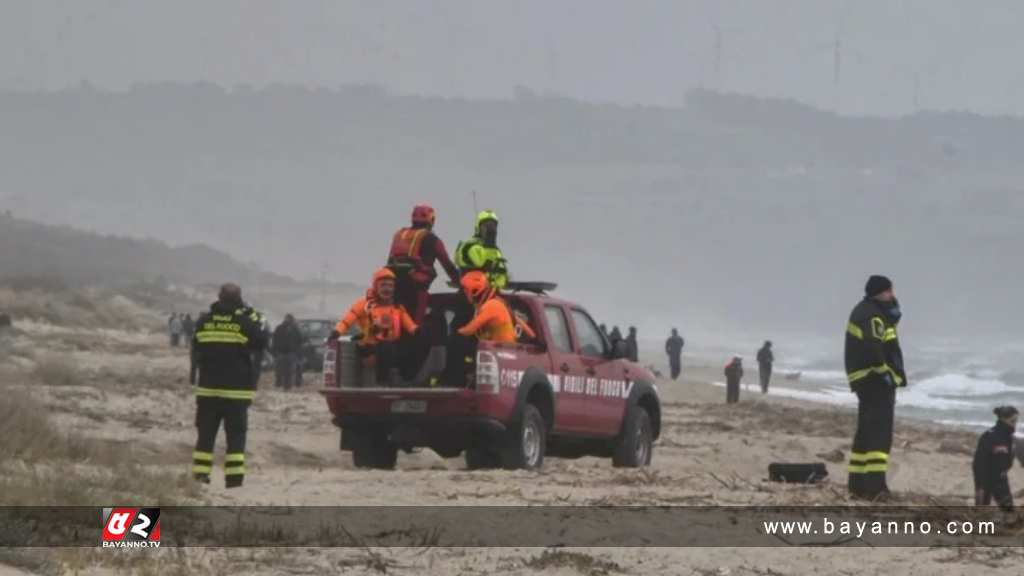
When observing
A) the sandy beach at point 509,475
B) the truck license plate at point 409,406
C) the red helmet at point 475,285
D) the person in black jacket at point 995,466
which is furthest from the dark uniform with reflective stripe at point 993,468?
the truck license plate at point 409,406

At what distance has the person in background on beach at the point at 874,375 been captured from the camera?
13648 mm

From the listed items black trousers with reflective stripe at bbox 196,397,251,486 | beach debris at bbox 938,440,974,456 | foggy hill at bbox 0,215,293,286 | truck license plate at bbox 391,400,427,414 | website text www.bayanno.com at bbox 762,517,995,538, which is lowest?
website text www.bayanno.com at bbox 762,517,995,538

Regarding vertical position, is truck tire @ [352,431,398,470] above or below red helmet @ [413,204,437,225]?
below

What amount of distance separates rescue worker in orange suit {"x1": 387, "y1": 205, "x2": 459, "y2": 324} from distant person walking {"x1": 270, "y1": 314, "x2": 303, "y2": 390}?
18.8 meters

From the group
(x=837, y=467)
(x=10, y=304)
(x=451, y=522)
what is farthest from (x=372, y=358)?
(x=10, y=304)

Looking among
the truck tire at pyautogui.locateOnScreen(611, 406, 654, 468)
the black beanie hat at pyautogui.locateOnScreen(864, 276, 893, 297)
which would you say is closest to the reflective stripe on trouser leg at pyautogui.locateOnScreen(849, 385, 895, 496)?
the black beanie hat at pyautogui.locateOnScreen(864, 276, 893, 297)

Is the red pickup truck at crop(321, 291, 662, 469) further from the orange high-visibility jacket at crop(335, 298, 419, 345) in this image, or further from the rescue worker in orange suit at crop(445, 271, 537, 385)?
the orange high-visibility jacket at crop(335, 298, 419, 345)

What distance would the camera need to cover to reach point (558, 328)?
693 inches

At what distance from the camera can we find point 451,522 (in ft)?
38.6

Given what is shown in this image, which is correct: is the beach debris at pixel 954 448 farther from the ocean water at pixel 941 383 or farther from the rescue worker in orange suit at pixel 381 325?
the ocean water at pixel 941 383

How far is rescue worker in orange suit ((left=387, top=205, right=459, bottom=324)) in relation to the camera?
16.3 m

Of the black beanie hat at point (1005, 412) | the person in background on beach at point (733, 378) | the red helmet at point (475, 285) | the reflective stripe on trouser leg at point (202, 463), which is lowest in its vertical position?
the reflective stripe on trouser leg at point (202, 463)

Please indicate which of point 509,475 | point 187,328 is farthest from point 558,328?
point 187,328

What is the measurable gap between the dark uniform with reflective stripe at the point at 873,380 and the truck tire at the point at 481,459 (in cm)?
385
